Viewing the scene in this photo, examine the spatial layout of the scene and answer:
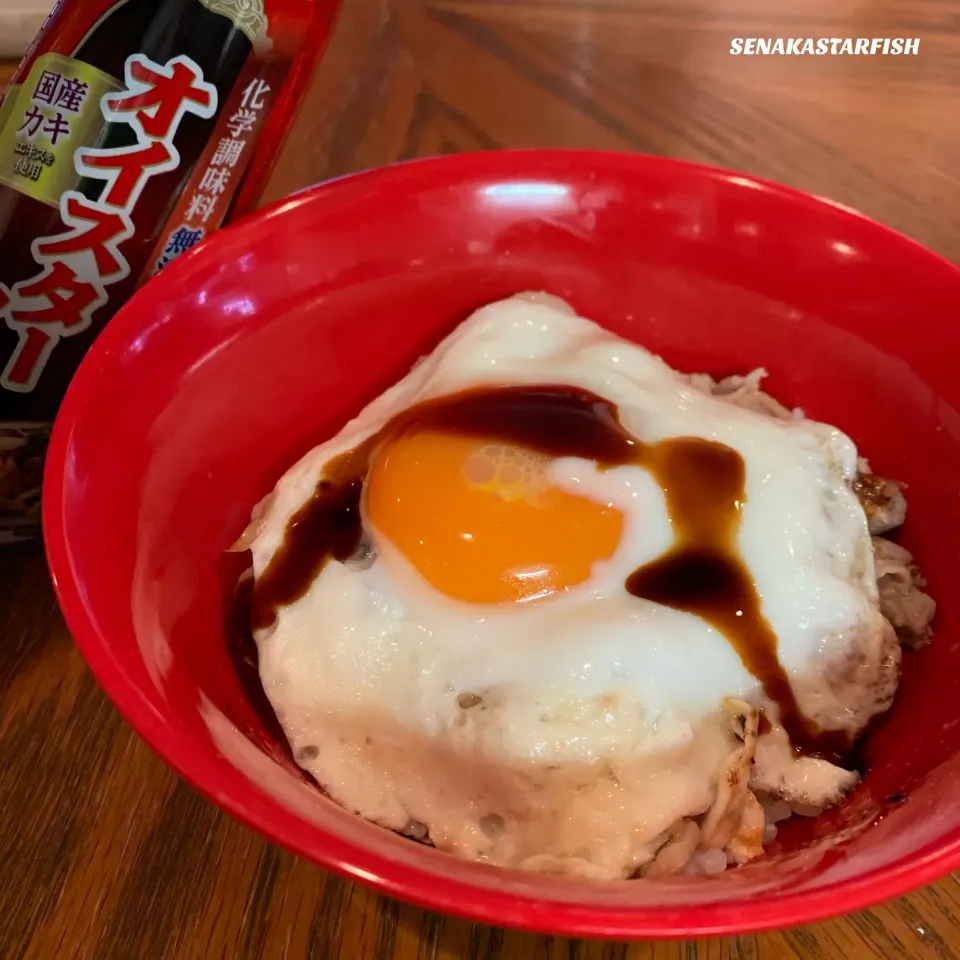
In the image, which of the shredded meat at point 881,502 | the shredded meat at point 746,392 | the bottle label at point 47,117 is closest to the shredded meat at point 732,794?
the shredded meat at point 881,502

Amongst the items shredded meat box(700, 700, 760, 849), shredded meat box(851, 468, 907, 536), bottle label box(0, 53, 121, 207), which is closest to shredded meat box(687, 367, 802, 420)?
shredded meat box(851, 468, 907, 536)

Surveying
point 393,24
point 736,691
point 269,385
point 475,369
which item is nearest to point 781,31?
point 393,24

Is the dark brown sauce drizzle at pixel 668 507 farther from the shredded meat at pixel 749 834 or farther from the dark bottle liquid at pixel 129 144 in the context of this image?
the dark bottle liquid at pixel 129 144

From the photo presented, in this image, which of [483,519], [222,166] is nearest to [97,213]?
[222,166]

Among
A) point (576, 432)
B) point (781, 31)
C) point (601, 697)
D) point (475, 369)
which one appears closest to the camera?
point (601, 697)

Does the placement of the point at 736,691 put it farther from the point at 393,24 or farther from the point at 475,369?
the point at 393,24

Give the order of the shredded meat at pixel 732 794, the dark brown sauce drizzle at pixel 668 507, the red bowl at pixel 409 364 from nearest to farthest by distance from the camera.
Result: the red bowl at pixel 409 364, the shredded meat at pixel 732 794, the dark brown sauce drizzle at pixel 668 507

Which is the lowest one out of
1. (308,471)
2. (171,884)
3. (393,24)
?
(171,884)
